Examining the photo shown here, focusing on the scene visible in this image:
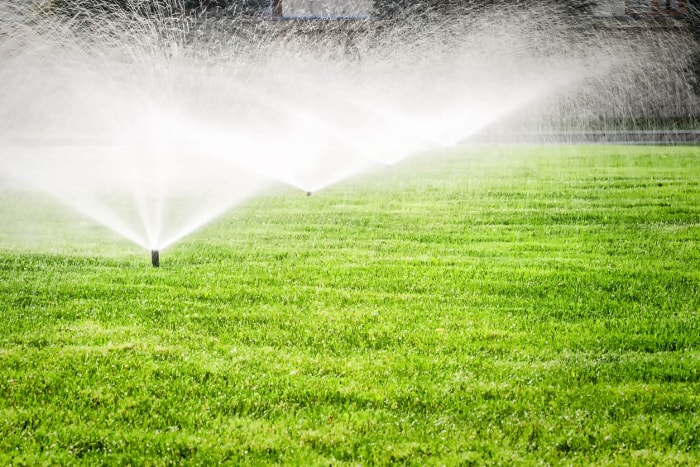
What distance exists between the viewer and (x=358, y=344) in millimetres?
5348

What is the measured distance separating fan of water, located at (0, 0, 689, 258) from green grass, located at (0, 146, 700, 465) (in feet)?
37.8

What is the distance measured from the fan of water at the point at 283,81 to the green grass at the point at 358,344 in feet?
37.8

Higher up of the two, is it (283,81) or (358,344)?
(283,81)

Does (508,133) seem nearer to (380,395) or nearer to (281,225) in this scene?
(281,225)

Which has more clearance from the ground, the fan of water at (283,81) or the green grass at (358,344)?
the fan of water at (283,81)

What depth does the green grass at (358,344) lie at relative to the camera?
4008 millimetres

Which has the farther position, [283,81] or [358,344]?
[283,81]

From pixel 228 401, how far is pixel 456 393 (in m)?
1.28

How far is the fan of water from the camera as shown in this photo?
2370 cm

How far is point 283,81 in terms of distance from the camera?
26875 millimetres

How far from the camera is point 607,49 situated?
95.2 ft

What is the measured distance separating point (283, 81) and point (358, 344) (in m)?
22.4

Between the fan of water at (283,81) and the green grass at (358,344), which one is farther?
the fan of water at (283,81)

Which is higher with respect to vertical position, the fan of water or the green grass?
the fan of water
